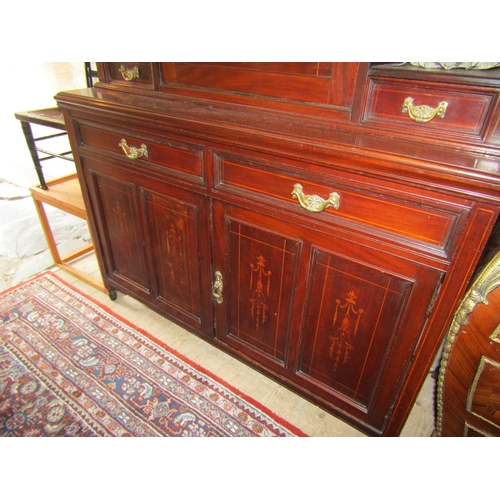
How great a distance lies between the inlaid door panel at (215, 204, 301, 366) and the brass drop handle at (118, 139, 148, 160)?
13.6 inches

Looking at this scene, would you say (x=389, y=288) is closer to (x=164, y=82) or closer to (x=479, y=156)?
(x=479, y=156)

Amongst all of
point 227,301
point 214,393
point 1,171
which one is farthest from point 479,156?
point 1,171

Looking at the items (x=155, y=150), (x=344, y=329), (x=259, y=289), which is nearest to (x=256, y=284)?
(x=259, y=289)

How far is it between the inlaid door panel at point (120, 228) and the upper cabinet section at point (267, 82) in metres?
0.41

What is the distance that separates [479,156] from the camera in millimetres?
750

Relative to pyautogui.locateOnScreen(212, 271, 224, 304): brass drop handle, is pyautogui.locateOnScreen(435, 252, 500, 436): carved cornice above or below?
above

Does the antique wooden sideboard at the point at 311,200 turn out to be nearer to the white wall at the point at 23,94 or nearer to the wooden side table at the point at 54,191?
the wooden side table at the point at 54,191

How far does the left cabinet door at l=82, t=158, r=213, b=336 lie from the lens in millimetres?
1257

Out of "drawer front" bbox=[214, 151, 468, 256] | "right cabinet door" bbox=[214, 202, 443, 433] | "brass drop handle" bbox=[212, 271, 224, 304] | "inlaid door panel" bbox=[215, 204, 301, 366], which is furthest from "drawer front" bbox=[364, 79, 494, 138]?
"brass drop handle" bbox=[212, 271, 224, 304]

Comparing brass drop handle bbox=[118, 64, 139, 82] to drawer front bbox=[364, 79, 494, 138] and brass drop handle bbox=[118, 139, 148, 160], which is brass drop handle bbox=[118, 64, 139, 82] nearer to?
brass drop handle bbox=[118, 139, 148, 160]

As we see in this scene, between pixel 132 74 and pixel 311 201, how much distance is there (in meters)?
0.87

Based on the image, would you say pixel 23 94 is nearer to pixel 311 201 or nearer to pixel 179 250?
pixel 179 250
